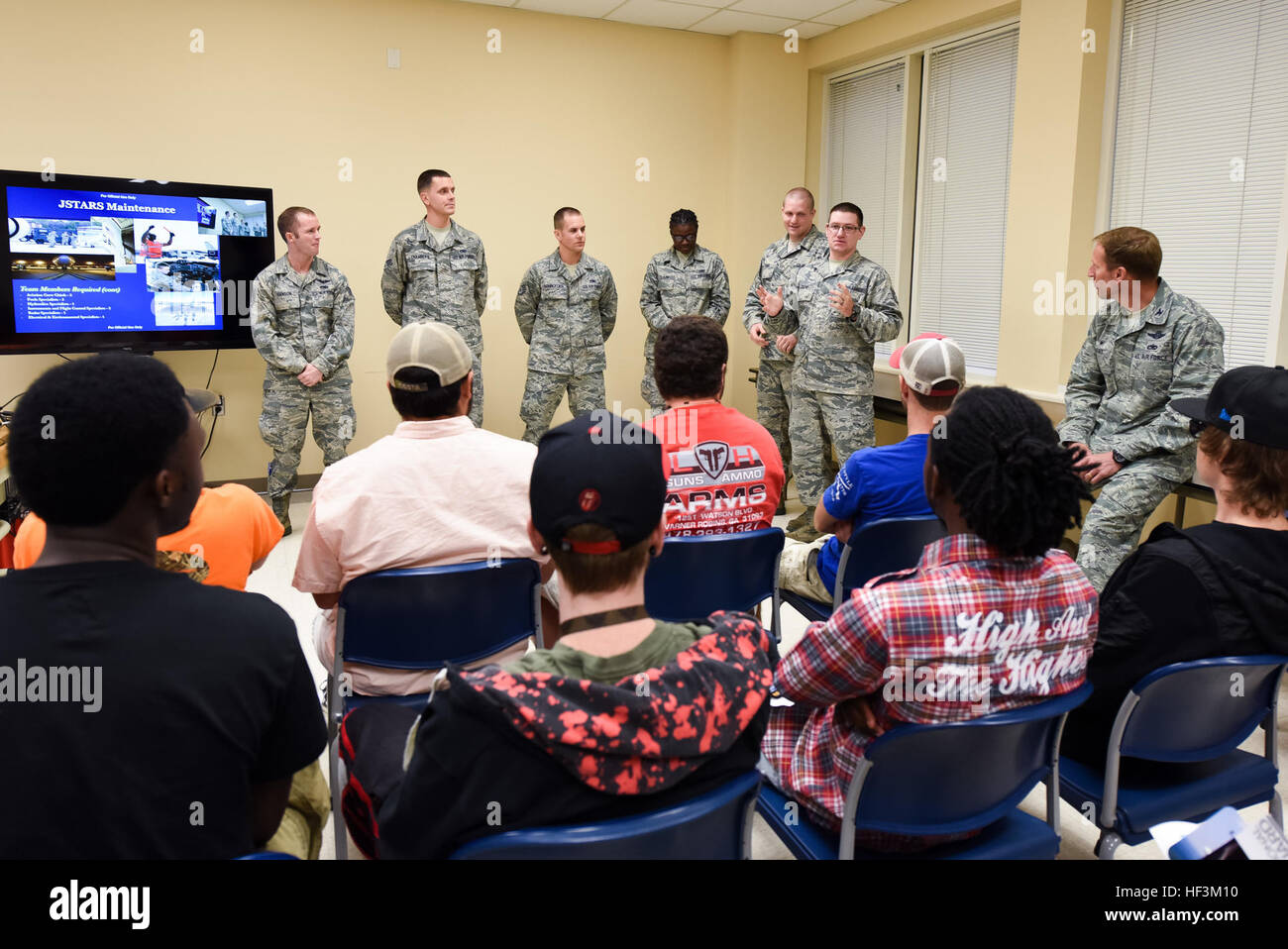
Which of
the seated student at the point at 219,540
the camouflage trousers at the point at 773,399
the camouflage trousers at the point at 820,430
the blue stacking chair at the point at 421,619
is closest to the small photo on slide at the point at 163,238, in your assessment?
the camouflage trousers at the point at 773,399

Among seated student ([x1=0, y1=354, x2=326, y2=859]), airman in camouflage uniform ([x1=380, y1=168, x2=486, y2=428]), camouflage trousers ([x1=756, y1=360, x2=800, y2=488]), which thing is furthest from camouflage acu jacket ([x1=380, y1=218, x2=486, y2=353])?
seated student ([x1=0, y1=354, x2=326, y2=859])

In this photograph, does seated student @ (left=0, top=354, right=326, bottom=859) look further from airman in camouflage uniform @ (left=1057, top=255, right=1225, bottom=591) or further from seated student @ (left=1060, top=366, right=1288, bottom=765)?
airman in camouflage uniform @ (left=1057, top=255, right=1225, bottom=591)

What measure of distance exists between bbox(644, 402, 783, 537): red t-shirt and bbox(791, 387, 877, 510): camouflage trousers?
90.3 inches

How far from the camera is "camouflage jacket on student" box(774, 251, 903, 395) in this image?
15.2 feet

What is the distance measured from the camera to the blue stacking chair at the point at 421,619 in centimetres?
180

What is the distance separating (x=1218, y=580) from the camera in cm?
160

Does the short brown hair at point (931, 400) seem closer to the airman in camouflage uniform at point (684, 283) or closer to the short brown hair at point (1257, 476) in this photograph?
the short brown hair at point (1257, 476)

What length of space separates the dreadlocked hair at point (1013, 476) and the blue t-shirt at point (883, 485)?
0.94m

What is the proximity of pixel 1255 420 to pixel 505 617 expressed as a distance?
1.52m

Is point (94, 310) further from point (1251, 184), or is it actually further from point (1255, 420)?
point (1251, 184)

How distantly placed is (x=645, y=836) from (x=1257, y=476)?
1.40 metres

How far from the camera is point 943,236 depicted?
5562mm

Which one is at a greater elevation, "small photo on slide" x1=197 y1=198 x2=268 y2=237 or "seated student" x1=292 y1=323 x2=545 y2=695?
"small photo on slide" x1=197 y1=198 x2=268 y2=237
